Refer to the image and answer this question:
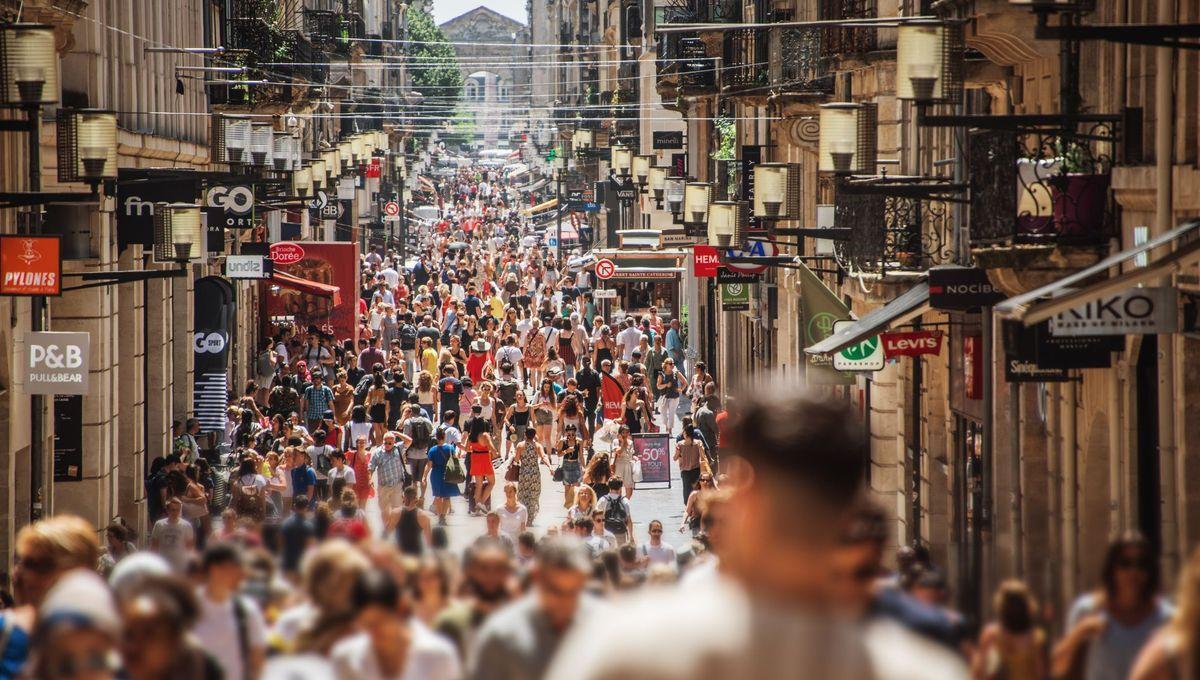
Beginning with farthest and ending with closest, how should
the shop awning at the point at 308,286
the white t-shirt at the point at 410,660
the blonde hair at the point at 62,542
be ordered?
the shop awning at the point at 308,286, the blonde hair at the point at 62,542, the white t-shirt at the point at 410,660

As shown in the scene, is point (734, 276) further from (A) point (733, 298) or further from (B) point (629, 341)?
(B) point (629, 341)

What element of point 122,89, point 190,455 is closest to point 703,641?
point 190,455

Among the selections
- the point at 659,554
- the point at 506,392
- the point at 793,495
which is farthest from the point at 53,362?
the point at 793,495

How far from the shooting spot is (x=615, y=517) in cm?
1984

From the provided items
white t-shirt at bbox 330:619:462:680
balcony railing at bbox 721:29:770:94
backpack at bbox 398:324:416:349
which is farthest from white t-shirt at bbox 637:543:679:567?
backpack at bbox 398:324:416:349

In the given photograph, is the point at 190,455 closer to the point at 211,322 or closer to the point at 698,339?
the point at 211,322

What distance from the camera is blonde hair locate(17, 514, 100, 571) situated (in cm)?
746

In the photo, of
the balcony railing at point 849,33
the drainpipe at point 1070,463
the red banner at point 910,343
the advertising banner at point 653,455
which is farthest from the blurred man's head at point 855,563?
the advertising banner at point 653,455

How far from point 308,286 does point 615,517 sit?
19011mm

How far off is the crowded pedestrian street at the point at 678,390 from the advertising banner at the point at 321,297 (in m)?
0.10

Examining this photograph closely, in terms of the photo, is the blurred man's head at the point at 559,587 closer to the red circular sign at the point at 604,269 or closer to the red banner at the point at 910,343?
the red banner at the point at 910,343

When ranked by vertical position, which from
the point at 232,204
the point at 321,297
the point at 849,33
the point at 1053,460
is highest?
the point at 849,33

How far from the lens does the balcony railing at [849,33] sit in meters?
24.5

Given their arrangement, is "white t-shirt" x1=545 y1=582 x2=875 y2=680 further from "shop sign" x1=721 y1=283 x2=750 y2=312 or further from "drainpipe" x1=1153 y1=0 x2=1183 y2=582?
"shop sign" x1=721 y1=283 x2=750 y2=312
